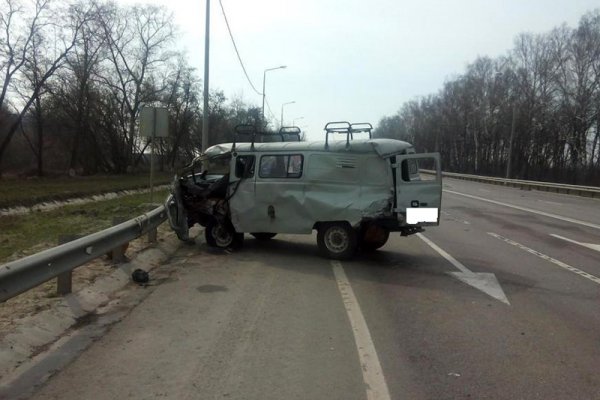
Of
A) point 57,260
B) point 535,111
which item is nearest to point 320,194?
point 57,260

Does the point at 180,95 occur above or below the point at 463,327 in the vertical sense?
above

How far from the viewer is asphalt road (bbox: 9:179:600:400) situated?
4.43 meters

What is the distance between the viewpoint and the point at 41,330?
554 cm

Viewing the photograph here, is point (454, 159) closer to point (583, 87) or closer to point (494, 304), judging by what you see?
point (583, 87)

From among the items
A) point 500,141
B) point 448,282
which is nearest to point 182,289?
point 448,282

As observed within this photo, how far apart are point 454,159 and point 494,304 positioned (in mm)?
106377

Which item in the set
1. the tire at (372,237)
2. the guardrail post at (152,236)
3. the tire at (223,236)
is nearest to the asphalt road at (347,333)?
the tire at (372,237)

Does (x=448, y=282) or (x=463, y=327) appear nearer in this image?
(x=463, y=327)

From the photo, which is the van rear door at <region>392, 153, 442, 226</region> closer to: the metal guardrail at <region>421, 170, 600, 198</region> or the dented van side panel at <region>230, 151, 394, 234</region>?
the dented van side panel at <region>230, 151, 394, 234</region>

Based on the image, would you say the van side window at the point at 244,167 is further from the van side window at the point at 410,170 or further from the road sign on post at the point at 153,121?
the road sign on post at the point at 153,121

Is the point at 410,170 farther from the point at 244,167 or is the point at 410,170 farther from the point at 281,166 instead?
the point at 244,167

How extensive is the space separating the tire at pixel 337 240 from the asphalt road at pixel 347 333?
241 millimetres

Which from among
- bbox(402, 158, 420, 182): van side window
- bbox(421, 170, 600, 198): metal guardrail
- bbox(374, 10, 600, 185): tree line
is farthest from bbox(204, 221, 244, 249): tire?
bbox(374, 10, 600, 185): tree line

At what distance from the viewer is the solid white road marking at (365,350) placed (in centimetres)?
434
